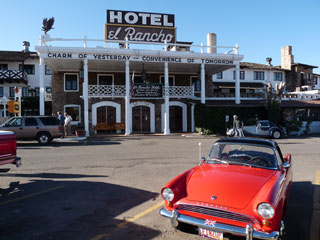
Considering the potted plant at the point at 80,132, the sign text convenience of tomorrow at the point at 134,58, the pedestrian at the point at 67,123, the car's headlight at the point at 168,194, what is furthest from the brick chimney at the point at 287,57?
the car's headlight at the point at 168,194

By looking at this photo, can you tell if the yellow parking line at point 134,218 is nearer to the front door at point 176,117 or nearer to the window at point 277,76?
the front door at point 176,117

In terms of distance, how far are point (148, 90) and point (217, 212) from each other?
17.8 metres

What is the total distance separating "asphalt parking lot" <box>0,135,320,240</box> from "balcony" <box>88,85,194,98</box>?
40.3 ft

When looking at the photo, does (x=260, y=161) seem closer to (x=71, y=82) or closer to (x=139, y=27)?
(x=139, y=27)

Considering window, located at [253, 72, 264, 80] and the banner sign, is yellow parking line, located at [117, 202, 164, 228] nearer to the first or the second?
the banner sign

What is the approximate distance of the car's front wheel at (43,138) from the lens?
14.2 m

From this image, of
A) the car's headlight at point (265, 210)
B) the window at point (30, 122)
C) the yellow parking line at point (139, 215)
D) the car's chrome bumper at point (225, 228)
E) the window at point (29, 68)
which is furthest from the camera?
the window at point (29, 68)

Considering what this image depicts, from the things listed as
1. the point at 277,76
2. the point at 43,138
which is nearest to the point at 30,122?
the point at 43,138

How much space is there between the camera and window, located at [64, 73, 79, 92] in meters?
23.1

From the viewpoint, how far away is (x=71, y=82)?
2328 cm

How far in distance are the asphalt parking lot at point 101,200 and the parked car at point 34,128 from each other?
5386mm

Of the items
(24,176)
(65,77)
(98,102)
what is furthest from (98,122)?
(24,176)

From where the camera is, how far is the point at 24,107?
28.5 metres

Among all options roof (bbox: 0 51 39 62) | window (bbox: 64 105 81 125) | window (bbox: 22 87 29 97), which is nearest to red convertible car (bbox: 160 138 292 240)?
window (bbox: 64 105 81 125)
